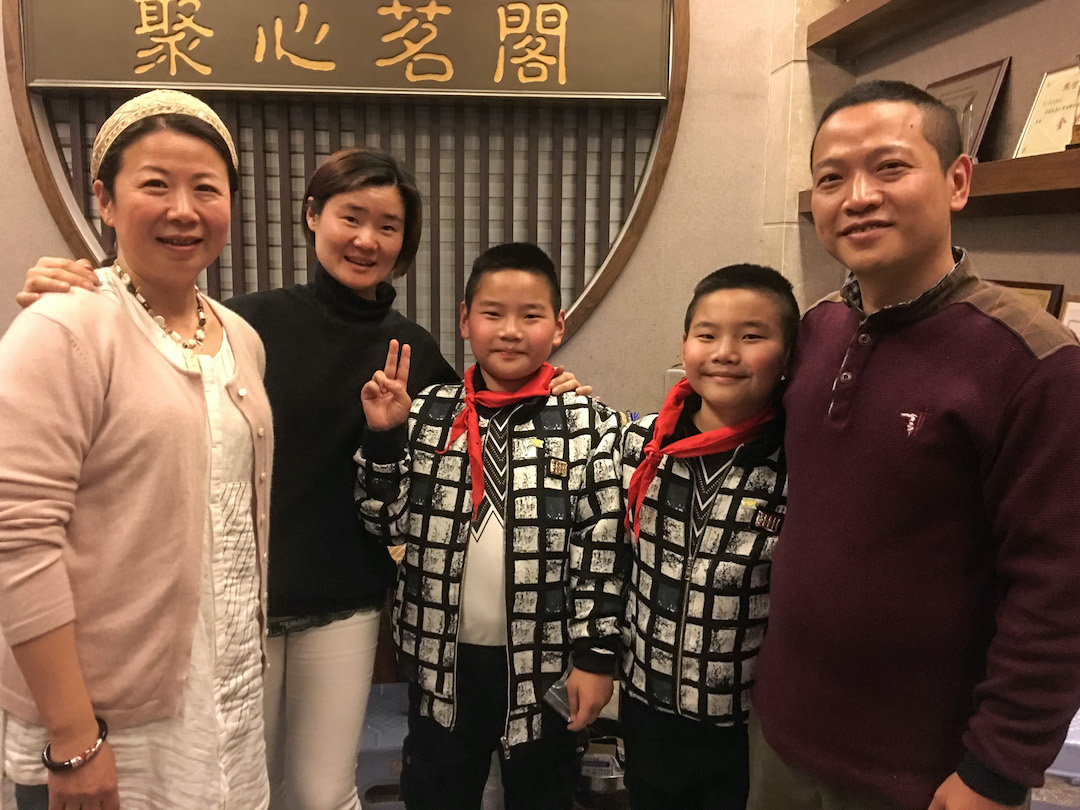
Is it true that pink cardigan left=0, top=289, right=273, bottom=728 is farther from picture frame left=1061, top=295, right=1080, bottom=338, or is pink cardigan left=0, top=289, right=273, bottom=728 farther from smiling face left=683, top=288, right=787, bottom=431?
picture frame left=1061, top=295, right=1080, bottom=338

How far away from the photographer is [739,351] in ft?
3.99

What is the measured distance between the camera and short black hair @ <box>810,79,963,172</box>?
97 cm

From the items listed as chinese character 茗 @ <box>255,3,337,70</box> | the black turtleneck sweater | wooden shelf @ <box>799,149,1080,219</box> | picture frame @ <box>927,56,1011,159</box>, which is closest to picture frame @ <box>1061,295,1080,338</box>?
wooden shelf @ <box>799,149,1080,219</box>

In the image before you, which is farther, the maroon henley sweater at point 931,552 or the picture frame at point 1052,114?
the picture frame at point 1052,114

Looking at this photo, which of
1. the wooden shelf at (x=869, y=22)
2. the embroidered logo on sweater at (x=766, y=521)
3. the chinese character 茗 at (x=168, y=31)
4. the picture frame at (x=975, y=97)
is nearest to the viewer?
the embroidered logo on sweater at (x=766, y=521)

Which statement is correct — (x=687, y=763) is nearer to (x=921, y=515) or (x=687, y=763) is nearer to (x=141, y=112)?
(x=921, y=515)

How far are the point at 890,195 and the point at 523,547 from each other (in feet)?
2.56

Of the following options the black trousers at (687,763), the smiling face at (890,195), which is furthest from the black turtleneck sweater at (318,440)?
the smiling face at (890,195)

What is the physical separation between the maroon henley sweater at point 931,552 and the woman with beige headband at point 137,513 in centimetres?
80

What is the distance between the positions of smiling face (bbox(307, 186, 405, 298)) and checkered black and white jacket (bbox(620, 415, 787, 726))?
67cm

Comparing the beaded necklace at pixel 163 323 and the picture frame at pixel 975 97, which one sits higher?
the picture frame at pixel 975 97

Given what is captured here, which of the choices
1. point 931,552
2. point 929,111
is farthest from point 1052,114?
point 931,552

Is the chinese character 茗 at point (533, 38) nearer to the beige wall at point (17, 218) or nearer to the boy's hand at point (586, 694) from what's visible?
the beige wall at point (17, 218)

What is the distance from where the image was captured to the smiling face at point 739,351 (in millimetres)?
1207
